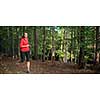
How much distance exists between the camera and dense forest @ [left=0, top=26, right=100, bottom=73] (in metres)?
5.66

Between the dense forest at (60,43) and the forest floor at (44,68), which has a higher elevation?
the dense forest at (60,43)

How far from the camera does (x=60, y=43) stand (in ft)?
18.7

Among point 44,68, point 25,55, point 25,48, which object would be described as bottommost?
point 44,68

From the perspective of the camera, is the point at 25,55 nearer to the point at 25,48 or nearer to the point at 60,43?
the point at 25,48

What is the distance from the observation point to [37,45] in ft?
18.7

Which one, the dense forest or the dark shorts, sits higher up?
the dense forest

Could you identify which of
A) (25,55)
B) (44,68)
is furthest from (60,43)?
(25,55)

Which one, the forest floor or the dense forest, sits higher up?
the dense forest

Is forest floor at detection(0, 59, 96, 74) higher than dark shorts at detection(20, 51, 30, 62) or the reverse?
the reverse

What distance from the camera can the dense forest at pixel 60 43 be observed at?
5.66m

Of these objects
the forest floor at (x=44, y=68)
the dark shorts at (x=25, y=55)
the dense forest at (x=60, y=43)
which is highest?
the dense forest at (x=60, y=43)

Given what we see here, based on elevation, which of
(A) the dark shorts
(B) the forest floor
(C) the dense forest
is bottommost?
(B) the forest floor

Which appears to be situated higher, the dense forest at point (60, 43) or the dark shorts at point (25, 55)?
the dense forest at point (60, 43)
